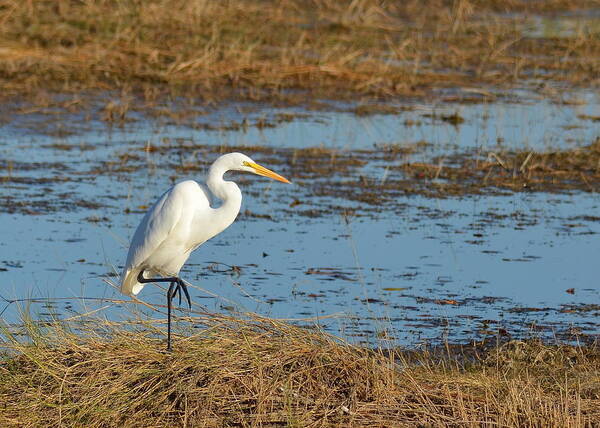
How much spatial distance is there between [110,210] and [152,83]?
4752 millimetres

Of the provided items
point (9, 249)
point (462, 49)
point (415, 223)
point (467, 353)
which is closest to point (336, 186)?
point (415, 223)

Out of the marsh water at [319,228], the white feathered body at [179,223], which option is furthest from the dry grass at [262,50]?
the white feathered body at [179,223]

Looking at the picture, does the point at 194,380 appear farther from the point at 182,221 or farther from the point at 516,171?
the point at 516,171

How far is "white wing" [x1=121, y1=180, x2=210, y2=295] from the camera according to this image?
5.93 metres

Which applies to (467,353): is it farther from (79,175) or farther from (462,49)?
(462,49)

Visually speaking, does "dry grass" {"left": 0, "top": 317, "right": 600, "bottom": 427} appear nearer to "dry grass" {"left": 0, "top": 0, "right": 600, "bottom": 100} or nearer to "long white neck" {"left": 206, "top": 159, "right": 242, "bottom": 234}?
"long white neck" {"left": 206, "top": 159, "right": 242, "bottom": 234}

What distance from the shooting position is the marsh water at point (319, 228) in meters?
6.98

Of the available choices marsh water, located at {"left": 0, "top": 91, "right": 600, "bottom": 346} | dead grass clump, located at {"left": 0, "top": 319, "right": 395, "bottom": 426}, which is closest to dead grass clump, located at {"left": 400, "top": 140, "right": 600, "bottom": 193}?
marsh water, located at {"left": 0, "top": 91, "right": 600, "bottom": 346}

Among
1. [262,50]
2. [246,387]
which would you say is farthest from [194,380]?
[262,50]

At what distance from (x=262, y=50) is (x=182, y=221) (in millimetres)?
9468

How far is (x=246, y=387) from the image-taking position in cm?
495

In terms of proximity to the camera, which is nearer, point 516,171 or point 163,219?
point 163,219

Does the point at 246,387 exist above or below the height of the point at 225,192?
below

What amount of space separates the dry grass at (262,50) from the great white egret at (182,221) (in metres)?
6.91
